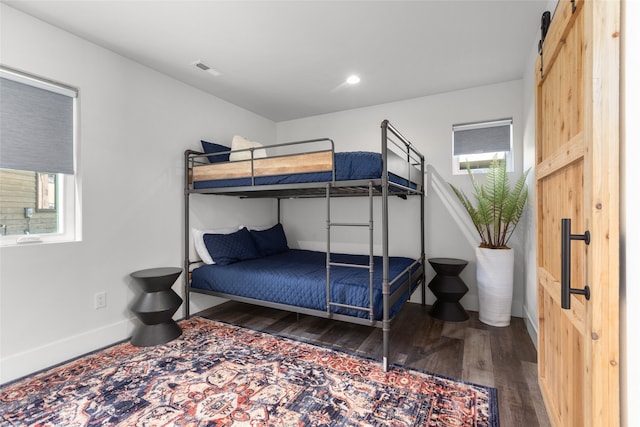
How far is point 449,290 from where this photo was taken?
2.91 meters

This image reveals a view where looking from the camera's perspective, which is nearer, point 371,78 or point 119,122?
point 119,122

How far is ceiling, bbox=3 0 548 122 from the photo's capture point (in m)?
1.95

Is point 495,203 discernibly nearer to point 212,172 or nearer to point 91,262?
point 212,172

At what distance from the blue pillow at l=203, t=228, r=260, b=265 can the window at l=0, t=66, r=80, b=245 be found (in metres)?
1.09

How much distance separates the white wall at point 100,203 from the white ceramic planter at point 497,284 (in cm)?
302

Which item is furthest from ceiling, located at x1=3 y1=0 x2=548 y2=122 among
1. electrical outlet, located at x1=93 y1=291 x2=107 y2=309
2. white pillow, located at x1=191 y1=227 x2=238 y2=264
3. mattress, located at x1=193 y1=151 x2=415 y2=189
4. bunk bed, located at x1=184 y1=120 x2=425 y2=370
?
electrical outlet, located at x1=93 y1=291 x2=107 y2=309

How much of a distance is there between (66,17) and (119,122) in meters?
0.76

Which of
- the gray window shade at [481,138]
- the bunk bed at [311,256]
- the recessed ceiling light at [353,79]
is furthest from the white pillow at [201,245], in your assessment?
the gray window shade at [481,138]

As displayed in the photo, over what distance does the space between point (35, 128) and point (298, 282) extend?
2.23 m

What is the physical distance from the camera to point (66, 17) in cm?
203

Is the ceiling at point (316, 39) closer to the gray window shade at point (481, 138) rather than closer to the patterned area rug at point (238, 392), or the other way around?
the gray window shade at point (481, 138)

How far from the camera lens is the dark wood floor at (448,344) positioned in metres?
1.74
